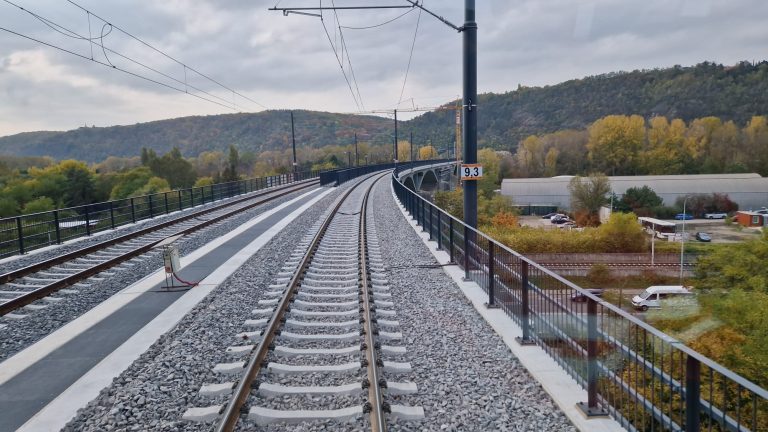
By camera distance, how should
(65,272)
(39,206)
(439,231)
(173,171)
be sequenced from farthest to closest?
(173,171) → (39,206) → (439,231) → (65,272)

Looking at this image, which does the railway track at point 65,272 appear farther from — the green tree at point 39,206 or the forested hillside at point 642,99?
the forested hillside at point 642,99

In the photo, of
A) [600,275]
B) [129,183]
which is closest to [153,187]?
[129,183]

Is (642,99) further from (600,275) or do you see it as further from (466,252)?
(466,252)

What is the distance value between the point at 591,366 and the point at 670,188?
94796 millimetres

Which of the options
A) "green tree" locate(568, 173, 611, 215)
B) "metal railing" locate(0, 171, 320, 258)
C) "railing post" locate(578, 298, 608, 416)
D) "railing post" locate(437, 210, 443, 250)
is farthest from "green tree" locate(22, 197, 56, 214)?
"green tree" locate(568, 173, 611, 215)

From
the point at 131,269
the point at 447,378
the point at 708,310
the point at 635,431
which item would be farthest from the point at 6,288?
the point at 708,310

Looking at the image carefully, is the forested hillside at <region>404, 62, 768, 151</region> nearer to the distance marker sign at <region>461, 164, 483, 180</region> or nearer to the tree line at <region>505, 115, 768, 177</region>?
the tree line at <region>505, 115, 768, 177</region>

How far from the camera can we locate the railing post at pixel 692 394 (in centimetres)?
307

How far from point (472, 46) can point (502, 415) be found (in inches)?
314

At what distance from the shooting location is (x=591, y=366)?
173 inches

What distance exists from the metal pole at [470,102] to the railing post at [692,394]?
25.6ft

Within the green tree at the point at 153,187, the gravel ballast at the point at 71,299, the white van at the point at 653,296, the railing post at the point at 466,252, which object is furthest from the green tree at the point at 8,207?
the railing post at the point at 466,252

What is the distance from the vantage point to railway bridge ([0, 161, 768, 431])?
4188 mm

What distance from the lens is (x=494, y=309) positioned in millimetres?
7461
